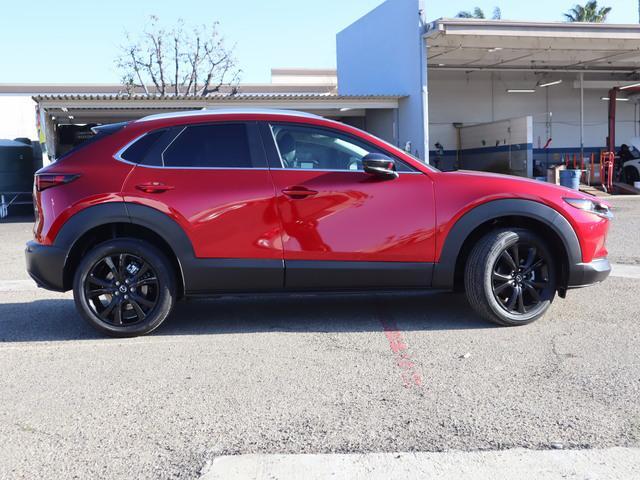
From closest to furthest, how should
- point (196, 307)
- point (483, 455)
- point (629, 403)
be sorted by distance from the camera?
1. point (483, 455)
2. point (629, 403)
3. point (196, 307)

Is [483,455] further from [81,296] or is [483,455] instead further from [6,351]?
[6,351]

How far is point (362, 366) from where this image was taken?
4453 mm

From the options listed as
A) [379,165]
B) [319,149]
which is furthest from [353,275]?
[319,149]

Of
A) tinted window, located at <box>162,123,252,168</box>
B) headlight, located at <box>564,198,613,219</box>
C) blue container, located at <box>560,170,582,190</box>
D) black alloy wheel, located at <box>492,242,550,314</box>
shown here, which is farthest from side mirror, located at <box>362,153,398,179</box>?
blue container, located at <box>560,170,582,190</box>

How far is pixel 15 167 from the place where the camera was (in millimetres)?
20391

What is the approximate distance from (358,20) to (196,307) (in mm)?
20660

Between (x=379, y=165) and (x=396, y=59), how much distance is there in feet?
56.2

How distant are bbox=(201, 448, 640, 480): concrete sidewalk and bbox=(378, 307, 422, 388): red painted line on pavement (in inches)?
39.5

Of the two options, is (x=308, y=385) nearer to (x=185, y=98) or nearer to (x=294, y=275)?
(x=294, y=275)

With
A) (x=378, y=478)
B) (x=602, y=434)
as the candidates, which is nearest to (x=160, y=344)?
(x=378, y=478)

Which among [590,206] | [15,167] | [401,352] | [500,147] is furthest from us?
[500,147]

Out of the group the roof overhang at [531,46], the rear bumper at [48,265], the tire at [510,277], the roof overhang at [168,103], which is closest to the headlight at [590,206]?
the tire at [510,277]

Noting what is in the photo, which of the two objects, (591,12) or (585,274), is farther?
(591,12)

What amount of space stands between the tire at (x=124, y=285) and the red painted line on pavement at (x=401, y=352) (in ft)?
6.00
